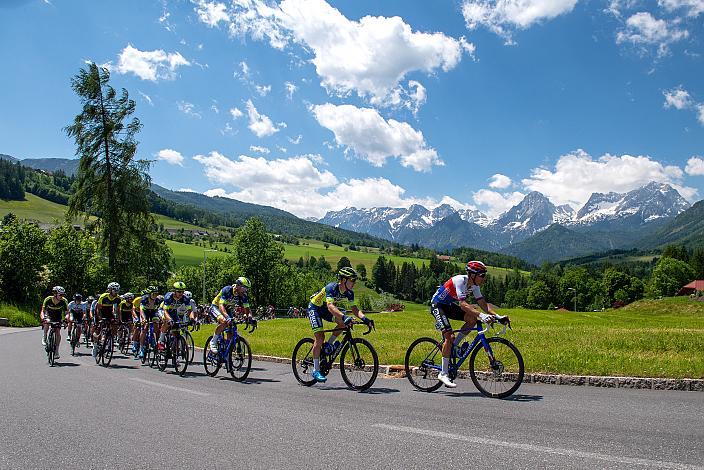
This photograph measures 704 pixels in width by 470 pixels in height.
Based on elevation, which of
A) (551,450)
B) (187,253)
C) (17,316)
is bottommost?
(17,316)

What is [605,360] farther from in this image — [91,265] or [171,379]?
[91,265]

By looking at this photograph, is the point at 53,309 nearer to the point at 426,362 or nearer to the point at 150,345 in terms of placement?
the point at 150,345

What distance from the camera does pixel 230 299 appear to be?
1262 cm

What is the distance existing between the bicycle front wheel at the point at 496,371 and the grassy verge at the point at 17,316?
43.2m

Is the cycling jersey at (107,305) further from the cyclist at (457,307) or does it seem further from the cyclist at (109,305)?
the cyclist at (457,307)

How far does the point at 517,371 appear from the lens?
9.02m

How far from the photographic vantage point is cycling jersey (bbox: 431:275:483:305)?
903 centimetres

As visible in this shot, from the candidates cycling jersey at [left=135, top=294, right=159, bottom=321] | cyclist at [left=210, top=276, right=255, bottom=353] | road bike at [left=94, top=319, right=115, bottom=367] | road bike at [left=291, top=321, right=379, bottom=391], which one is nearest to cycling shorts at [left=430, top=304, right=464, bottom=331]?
road bike at [left=291, top=321, right=379, bottom=391]

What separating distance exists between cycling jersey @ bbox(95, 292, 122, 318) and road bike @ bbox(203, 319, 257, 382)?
711 centimetres

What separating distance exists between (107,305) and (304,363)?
10355mm

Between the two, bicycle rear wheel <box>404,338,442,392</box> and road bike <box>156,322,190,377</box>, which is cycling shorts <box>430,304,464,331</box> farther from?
road bike <box>156,322,190,377</box>

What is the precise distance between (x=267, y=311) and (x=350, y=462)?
55377 millimetres

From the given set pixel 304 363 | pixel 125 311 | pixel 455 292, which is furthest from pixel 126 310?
pixel 455 292

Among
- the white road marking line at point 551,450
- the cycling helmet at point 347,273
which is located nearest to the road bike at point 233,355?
the cycling helmet at point 347,273
